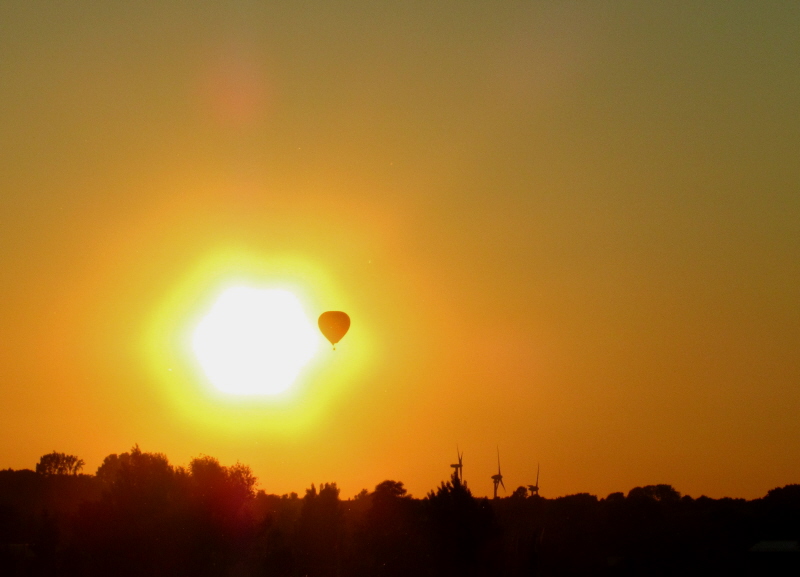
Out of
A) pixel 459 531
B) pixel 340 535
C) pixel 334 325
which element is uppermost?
pixel 334 325

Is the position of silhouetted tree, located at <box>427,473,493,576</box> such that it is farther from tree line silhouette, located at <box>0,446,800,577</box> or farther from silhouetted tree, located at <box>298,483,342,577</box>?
silhouetted tree, located at <box>298,483,342,577</box>

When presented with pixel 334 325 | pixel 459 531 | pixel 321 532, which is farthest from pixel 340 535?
pixel 459 531

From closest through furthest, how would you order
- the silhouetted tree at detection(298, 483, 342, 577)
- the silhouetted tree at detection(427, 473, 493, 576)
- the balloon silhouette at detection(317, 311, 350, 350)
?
the silhouetted tree at detection(427, 473, 493, 576) < the balloon silhouette at detection(317, 311, 350, 350) < the silhouetted tree at detection(298, 483, 342, 577)

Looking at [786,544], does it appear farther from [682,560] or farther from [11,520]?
[11,520]

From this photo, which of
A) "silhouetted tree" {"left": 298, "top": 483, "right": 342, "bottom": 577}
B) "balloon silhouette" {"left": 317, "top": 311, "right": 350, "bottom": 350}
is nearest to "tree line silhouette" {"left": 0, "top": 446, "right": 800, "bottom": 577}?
"silhouetted tree" {"left": 298, "top": 483, "right": 342, "bottom": 577}

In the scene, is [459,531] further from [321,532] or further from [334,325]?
[321,532]

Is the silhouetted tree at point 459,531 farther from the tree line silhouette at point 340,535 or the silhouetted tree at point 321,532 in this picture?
the silhouetted tree at point 321,532

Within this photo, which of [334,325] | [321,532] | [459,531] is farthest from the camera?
[321,532]
